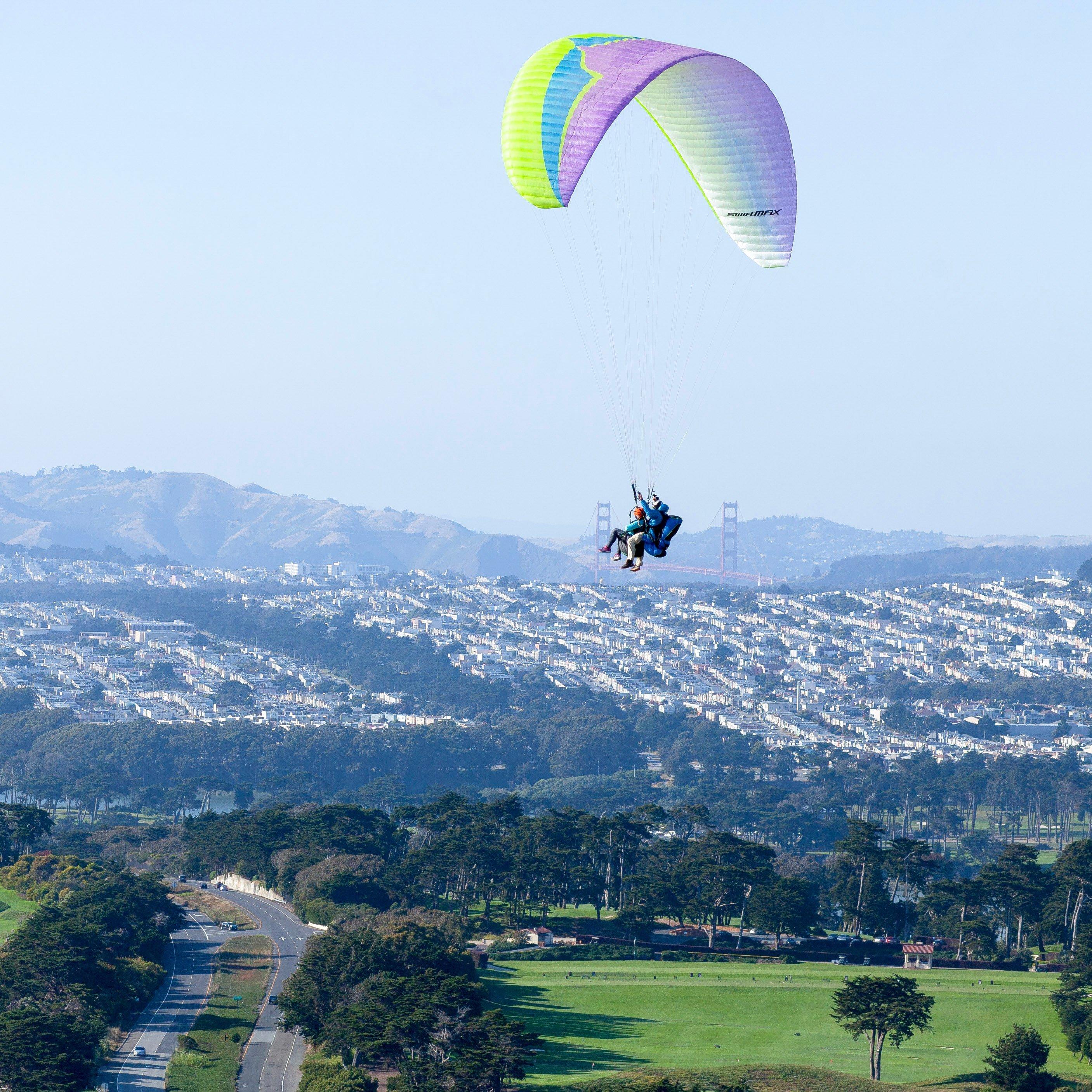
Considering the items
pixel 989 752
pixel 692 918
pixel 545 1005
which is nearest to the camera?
pixel 545 1005

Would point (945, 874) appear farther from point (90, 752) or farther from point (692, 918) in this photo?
point (90, 752)

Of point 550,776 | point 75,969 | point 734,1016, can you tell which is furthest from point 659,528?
point 550,776

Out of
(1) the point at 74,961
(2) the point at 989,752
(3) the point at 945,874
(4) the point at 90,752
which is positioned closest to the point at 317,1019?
(1) the point at 74,961

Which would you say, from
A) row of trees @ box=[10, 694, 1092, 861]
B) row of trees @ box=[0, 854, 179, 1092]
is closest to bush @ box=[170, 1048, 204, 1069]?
row of trees @ box=[0, 854, 179, 1092]

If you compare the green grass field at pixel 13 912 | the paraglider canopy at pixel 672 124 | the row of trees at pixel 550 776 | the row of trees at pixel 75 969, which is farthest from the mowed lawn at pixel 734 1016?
the row of trees at pixel 550 776

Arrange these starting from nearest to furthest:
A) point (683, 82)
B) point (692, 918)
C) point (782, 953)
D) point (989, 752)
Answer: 1. point (683, 82)
2. point (782, 953)
3. point (692, 918)
4. point (989, 752)

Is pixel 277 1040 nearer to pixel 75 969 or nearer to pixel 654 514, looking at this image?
pixel 75 969
